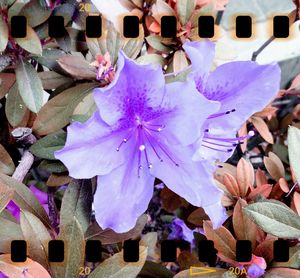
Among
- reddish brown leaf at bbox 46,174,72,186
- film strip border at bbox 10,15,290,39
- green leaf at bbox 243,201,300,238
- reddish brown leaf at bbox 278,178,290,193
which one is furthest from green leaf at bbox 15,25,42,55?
reddish brown leaf at bbox 278,178,290,193

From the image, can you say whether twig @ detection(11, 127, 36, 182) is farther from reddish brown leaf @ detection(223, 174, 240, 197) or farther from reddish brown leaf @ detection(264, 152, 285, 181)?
reddish brown leaf @ detection(264, 152, 285, 181)

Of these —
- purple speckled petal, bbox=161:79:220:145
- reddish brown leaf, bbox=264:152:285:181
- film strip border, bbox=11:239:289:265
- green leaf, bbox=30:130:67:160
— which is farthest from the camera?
reddish brown leaf, bbox=264:152:285:181

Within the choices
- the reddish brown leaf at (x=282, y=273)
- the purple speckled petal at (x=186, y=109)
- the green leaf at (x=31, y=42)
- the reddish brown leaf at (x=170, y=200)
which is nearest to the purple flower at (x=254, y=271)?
the reddish brown leaf at (x=282, y=273)

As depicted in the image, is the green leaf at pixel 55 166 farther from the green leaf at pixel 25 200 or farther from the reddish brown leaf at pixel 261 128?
the reddish brown leaf at pixel 261 128

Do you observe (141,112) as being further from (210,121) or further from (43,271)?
(43,271)

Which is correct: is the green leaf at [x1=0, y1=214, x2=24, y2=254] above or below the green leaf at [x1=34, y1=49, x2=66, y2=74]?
below

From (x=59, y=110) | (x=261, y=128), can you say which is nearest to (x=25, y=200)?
(x=59, y=110)
